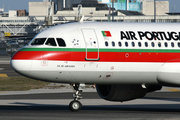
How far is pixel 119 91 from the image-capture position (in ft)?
53.2

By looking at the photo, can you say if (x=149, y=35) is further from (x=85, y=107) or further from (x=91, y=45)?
(x=85, y=107)

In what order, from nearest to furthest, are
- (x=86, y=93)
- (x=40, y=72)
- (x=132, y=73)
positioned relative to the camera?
(x=40, y=72) → (x=132, y=73) → (x=86, y=93)

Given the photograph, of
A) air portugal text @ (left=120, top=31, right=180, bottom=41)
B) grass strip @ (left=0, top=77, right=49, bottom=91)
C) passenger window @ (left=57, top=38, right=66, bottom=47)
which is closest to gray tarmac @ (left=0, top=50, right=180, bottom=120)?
grass strip @ (left=0, top=77, right=49, bottom=91)

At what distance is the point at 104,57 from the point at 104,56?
4 centimetres

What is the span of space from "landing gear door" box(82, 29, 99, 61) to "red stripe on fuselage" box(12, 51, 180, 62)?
0.13m

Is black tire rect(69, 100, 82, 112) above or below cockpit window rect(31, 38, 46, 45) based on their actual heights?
below

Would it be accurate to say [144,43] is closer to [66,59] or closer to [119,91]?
[119,91]

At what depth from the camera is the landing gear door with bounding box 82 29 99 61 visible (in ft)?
48.6

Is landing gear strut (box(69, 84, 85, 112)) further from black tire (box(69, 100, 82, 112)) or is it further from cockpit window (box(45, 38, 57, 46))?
cockpit window (box(45, 38, 57, 46))

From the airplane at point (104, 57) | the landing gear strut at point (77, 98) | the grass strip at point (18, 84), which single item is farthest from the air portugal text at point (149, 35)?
the grass strip at point (18, 84)

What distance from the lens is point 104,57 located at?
1491cm

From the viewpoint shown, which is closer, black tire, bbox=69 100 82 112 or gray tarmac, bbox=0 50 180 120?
gray tarmac, bbox=0 50 180 120

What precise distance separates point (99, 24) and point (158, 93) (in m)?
10.8

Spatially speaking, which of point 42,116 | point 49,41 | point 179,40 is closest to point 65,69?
point 49,41
